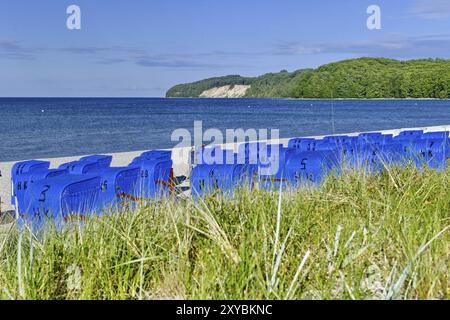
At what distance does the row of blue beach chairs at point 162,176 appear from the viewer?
4.58 m

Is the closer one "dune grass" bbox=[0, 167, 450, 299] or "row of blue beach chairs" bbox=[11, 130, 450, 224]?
"dune grass" bbox=[0, 167, 450, 299]

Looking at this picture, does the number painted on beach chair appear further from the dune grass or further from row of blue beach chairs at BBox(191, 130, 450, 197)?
the dune grass

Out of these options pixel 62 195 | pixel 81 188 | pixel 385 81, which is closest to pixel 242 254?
pixel 62 195

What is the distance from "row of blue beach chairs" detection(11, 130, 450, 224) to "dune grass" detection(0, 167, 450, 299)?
31 centimetres

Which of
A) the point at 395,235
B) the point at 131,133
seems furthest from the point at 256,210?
the point at 131,133

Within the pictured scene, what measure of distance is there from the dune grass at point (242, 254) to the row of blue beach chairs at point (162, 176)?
1.02 feet

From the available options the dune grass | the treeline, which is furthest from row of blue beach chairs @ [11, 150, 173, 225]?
the treeline

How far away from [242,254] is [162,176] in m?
5.02

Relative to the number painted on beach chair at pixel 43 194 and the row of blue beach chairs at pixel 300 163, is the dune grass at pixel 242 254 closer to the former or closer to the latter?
the row of blue beach chairs at pixel 300 163

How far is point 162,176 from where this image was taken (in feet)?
24.7

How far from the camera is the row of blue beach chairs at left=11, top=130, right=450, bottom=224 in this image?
4582 mm

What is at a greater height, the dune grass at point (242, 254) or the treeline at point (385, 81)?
the treeline at point (385, 81)

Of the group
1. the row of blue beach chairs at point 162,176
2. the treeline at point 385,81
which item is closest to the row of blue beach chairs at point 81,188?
the row of blue beach chairs at point 162,176

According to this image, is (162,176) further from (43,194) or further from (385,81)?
(385,81)
